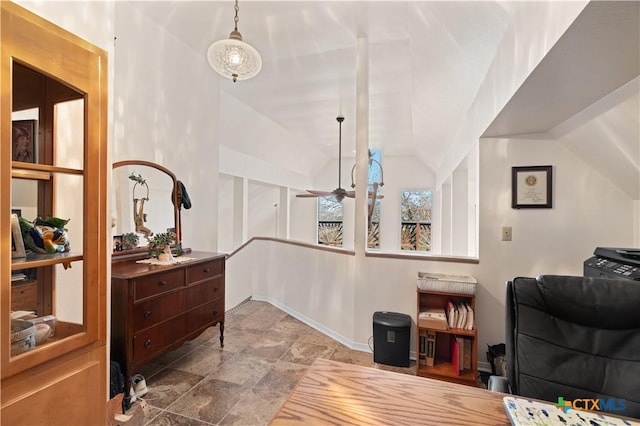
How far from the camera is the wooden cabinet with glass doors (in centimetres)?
95

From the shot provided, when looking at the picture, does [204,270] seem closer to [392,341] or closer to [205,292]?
[205,292]

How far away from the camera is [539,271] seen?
96.8 inches

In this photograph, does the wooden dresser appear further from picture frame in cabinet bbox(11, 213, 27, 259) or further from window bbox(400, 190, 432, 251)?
window bbox(400, 190, 432, 251)

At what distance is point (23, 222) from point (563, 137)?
3.32m

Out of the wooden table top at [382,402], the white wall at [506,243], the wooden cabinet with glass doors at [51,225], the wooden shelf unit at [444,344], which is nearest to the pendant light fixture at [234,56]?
the wooden cabinet with glass doors at [51,225]

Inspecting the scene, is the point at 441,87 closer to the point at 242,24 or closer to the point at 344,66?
the point at 344,66

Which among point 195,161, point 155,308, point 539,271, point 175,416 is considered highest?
point 195,161

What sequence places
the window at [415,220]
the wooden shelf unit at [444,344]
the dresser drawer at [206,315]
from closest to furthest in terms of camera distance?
the wooden shelf unit at [444,344] → the dresser drawer at [206,315] → the window at [415,220]

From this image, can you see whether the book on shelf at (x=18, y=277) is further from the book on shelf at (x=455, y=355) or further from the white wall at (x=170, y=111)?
the book on shelf at (x=455, y=355)

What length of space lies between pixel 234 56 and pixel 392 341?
2579mm

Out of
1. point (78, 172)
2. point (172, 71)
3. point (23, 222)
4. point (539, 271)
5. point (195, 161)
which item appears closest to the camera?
point (23, 222)

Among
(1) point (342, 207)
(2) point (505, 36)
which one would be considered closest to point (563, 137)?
(2) point (505, 36)

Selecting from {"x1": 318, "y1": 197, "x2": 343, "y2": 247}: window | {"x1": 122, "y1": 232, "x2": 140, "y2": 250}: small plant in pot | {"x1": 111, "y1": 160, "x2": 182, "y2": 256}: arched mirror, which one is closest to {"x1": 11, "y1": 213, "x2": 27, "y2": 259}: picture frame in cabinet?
{"x1": 111, "y1": 160, "x2": 182, "y2": 256}: arched mirror

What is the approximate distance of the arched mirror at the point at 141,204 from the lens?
243cm
